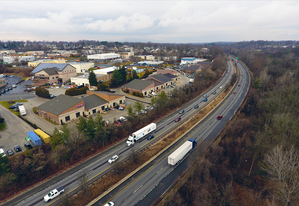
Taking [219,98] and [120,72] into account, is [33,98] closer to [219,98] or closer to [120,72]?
[120,72]

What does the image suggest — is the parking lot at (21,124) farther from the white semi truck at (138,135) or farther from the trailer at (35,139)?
the white semi truck at (138,135)

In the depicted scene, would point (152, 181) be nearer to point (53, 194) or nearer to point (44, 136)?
point (53, 194)

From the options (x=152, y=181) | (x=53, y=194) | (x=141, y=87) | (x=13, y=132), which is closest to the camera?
(x=53, y=194)

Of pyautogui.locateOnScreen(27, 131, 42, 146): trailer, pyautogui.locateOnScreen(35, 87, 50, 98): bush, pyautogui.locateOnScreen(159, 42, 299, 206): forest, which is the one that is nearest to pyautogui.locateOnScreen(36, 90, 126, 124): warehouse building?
pyautogui.locateOnScreen(27, 131, 42, 146): trailer

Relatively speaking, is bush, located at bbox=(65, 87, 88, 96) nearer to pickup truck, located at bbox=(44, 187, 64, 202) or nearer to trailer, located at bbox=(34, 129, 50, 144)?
trailer, located at bbox=(34, 129, 50, 144)

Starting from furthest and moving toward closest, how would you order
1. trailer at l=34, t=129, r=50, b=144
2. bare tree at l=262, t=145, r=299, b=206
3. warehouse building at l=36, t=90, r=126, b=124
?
warehouse building at l=36, t=90, r=126, b=124 < trailer at l=34, t=129, r=50, b=144 < bare tree at l=262, t=145, r=299, b=206

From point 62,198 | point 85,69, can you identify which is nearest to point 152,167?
point 62,198

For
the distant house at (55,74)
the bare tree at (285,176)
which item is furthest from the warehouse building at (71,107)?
the distant house at (55,74)

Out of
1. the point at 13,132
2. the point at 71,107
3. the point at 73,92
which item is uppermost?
the point at 71,107

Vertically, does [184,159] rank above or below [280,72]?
below

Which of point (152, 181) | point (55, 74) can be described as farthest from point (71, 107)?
point (55, 74)

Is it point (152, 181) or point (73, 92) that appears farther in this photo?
point (73, 92)
